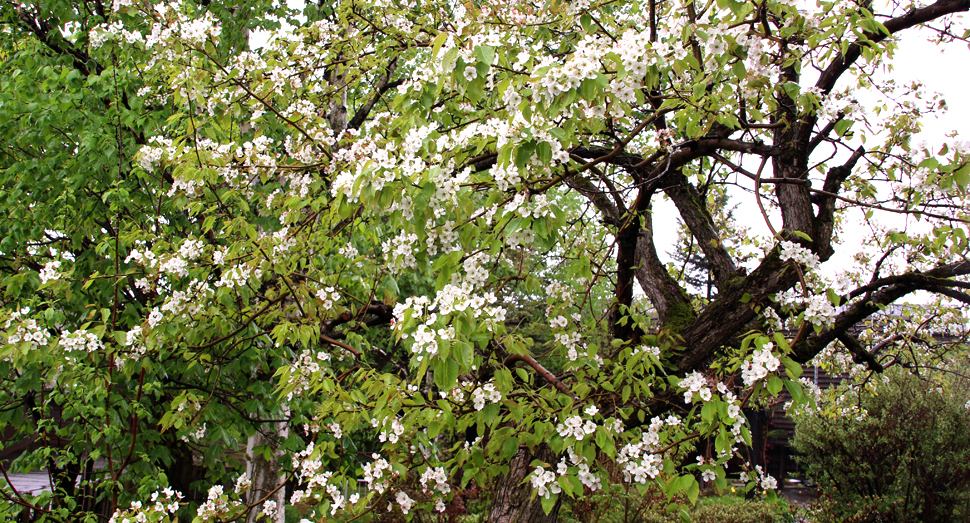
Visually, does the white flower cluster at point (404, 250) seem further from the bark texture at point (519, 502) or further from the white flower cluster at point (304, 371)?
the bark texture at point (519, 502)

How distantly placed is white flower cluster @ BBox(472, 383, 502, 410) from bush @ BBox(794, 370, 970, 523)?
599 centimetres

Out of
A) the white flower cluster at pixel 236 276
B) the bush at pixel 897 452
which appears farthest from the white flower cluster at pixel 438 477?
the bush at pixel 897 452

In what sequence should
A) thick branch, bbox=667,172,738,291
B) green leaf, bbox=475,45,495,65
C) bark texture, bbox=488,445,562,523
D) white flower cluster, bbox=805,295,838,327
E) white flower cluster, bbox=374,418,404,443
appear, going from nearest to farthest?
green leaf, bbox=475,45,495,65, white flower cluster, bbox=805,295,838,327, white flower cluster, bbox=374,418,404,443, bark texture, bbox=488,445,562,523, thick branch, bbox=667,172,738,291

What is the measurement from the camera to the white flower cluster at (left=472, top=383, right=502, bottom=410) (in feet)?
7.87

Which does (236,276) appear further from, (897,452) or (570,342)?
(897,452)

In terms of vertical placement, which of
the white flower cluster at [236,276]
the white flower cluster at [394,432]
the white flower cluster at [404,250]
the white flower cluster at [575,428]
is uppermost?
the white flower cluster at [236,276]

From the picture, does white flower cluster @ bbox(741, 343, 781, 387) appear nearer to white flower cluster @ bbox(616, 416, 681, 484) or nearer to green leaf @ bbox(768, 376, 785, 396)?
green leaf @ bbox(768, 376, 785, 396)

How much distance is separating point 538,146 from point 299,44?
2598mm

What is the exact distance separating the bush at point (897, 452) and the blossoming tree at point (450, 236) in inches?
130

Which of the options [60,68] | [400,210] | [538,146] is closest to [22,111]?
[60,68]

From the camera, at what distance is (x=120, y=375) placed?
3.58 metres

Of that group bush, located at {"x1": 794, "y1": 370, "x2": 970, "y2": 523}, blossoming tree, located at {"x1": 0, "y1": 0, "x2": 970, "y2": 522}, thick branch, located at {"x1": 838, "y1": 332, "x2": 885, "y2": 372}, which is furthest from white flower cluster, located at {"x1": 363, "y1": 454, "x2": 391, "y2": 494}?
bush, located at {"x1": 794, "y1": 370, "x2": 970, "y2": 523}

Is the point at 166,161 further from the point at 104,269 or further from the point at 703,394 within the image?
the point at 703,394

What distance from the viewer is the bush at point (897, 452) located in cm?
709
